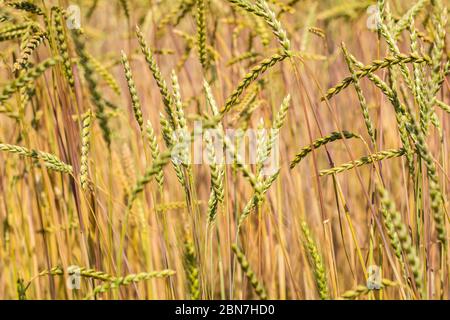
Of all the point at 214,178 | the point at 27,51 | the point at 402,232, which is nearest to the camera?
the point at 402,232

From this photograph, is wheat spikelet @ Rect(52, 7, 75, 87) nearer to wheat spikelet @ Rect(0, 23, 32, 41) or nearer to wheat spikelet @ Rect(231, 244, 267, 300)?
wheat spikelet @ Rect(0, 23, 32, 41)

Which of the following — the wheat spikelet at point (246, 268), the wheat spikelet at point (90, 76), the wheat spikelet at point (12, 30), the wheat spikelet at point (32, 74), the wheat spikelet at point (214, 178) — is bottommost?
the wheat spikelet at point (246, 268)

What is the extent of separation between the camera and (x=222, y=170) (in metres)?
0.71

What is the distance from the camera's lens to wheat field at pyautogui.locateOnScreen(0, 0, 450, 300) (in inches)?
25.5

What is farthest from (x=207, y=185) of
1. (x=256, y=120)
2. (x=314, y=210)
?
(x=314, y=210)

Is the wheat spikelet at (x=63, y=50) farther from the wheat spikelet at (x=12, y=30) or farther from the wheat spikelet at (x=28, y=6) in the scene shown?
the wheat spikelet at (x=12, y=30)

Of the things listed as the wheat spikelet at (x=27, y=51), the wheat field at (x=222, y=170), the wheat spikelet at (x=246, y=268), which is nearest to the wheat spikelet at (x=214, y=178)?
the wheat field at (x=222, y=170)

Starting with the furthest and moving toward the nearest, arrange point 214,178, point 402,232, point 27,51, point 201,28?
point 201,28, point 27,51, point 214,178, point 402,232

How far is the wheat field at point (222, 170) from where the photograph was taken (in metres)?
0.65

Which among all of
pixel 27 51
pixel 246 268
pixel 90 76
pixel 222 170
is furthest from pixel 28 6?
pixel 246 268

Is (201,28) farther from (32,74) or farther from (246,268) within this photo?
(246,268)

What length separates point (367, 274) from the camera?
0.75 m
